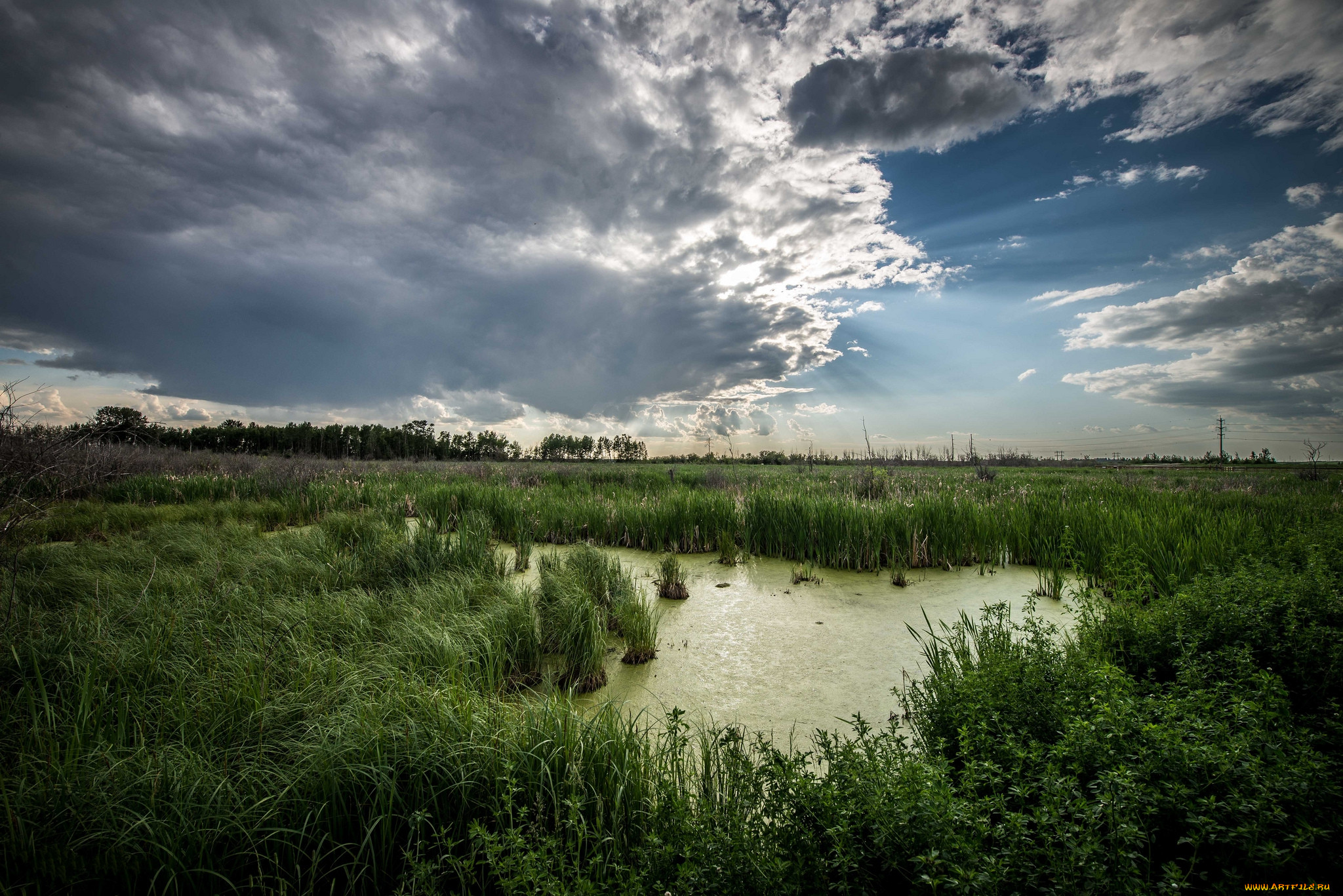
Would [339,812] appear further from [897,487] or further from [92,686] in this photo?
Answer: [897,487]

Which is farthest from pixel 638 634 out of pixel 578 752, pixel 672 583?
pixel 578 752

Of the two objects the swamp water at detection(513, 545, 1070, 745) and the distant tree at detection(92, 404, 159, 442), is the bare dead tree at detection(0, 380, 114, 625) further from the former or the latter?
the swamp water at detection(513, 545, 1070, 745)

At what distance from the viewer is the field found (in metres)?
1.46

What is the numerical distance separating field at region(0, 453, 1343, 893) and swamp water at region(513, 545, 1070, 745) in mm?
253

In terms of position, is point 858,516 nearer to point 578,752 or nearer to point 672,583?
point 672,583

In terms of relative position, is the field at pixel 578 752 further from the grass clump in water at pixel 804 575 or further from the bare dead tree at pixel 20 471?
the grass clump in water at pixel 804 575

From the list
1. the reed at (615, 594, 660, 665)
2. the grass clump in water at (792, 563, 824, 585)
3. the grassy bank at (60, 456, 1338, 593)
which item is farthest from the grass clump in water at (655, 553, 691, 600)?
the grassy bank at (60, 456, 1338, 593)

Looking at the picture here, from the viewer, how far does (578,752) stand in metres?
2.22

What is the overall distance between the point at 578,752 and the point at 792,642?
2497 millimetres

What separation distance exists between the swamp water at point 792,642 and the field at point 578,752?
0.25 meters

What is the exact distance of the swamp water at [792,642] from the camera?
3.17 metres

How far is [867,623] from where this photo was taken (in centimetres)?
462

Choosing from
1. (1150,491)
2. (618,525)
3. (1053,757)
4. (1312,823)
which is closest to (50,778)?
(1053,757)

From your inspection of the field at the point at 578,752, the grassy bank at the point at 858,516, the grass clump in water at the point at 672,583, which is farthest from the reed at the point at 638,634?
the grassy bank at the point at 858,516
